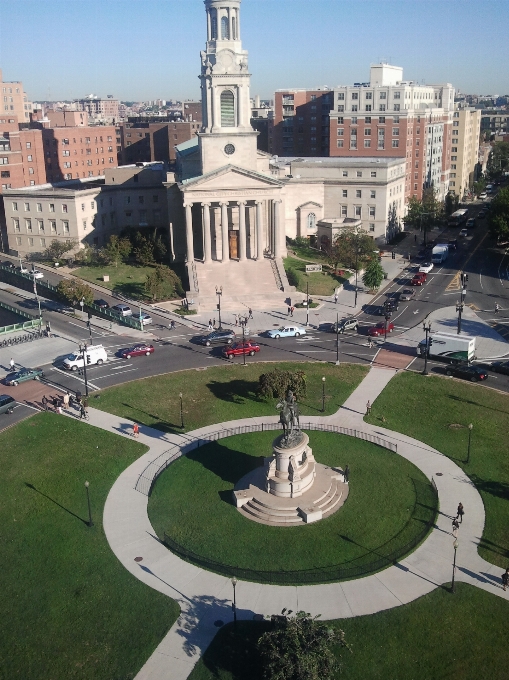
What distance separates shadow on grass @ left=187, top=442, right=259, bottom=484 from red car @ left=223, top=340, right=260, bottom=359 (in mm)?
16687

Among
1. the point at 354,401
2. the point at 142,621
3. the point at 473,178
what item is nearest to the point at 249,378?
the point at 354,401

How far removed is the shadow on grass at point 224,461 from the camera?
A: 42.8 m

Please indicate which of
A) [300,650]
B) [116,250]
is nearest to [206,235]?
[116,250]

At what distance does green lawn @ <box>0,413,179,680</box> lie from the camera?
28.6 m

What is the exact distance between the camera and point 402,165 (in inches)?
4385

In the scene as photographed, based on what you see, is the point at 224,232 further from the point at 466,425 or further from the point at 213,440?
the point at 466,425

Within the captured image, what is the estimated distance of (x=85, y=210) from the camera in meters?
96.1

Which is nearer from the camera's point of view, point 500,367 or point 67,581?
point 67,581

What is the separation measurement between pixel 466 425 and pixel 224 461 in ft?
58.6

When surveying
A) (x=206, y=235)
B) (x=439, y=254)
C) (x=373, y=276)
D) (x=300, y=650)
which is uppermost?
(x=206, y=235)

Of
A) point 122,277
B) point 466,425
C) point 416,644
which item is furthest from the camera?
point 122,277

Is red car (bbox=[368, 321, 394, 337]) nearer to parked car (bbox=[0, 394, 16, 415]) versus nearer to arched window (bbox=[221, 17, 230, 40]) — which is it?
parked car (bbox=[0, 394, 16, 415])

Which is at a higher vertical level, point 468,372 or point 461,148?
point 461,148

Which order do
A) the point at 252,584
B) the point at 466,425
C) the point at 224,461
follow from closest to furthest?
the point at 252,584, the point at 224,461, the point at 466,425
